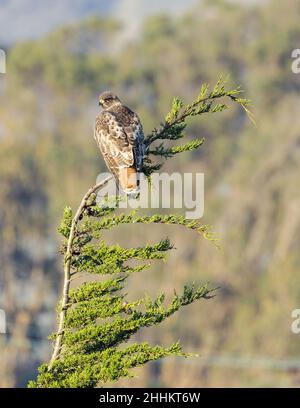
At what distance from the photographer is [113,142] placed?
26.0 ft

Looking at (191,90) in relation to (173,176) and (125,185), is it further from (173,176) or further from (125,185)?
(125,185)

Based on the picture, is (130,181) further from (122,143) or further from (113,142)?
(113,142)

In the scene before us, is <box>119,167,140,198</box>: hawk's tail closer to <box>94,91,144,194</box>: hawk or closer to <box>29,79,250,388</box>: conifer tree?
<box>94,91,144,194</box>: hawk

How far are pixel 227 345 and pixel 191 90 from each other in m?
11.6

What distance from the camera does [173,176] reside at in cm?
3597

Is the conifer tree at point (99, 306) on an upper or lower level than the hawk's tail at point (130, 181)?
lower

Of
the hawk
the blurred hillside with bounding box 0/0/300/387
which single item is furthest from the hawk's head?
the blurred hillside with bounding box 0/0/300/387

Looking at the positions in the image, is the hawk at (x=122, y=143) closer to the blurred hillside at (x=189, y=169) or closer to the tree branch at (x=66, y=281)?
the tree branch at (x=66, y=281)

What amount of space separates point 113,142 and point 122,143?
0.54 ft

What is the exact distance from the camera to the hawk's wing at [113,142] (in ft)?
24.8

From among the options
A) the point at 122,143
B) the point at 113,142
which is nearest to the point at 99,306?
the point at 122,143

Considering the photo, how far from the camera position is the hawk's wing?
7.57 m

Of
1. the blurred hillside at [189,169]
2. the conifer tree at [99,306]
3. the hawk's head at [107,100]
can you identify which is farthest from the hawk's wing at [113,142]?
the blurred hillside at [189,169]
